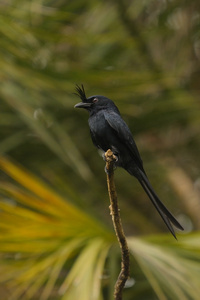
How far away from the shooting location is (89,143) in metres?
3.13

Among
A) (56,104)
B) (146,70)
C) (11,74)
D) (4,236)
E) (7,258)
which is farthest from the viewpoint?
(146,70)

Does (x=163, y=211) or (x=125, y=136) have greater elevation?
(x=125, y=136)

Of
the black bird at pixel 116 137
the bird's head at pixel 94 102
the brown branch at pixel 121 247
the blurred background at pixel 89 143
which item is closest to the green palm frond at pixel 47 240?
the blurred background at pixel 89 143

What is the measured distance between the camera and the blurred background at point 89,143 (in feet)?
6.96

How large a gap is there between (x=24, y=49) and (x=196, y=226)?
1415 mm

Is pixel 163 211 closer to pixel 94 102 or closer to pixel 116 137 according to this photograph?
pixel 116 137

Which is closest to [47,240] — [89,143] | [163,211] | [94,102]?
[163,211]

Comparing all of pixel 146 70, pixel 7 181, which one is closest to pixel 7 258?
pixel 7 181

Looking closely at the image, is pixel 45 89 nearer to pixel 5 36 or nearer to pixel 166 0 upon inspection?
pixel 5 36

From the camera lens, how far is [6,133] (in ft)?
9.76

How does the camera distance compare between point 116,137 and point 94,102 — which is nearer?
point 116,137

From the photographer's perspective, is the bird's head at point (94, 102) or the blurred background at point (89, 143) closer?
the blurred background at point (89, 143)

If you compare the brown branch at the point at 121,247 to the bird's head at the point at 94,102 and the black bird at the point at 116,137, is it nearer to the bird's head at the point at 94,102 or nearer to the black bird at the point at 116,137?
the black bird at the point at 116,137

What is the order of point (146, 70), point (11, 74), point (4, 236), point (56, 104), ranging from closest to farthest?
point (4, 236), point (11, 74), point (56, 104), point (146, 70)
